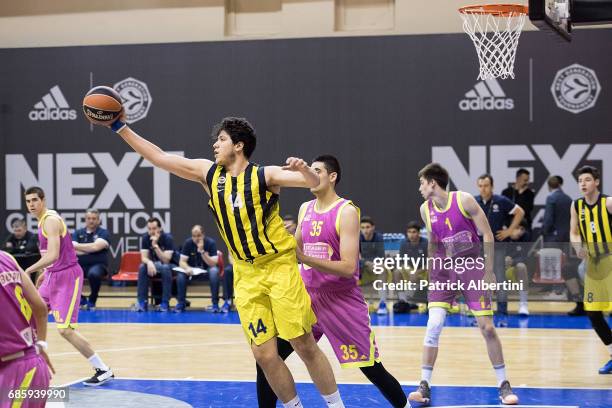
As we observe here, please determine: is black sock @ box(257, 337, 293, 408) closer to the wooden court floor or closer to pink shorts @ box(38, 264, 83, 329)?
the wooden court floor

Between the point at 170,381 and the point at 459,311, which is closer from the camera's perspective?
the point at 170,381

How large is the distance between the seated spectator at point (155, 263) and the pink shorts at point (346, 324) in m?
7.88

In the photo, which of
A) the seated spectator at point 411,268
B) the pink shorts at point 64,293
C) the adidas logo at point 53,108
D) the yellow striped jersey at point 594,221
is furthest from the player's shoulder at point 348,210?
the adidas logo at point 53,108

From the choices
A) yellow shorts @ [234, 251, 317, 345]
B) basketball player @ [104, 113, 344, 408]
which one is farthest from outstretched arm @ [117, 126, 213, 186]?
yellow shorts @ [234, 251, 317, 345]

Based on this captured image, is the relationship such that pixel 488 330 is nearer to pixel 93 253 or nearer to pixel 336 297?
pixel 336 297

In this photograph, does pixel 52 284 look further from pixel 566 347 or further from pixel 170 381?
pixel 566 347

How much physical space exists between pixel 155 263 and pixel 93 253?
1082mm

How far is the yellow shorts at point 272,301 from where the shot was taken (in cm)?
527

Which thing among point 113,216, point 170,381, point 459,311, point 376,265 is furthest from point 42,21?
point 170,381

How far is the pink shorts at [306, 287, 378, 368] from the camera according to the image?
596cm

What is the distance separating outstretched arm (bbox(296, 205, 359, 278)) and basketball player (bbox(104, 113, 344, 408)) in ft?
0.73

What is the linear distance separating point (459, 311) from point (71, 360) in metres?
6.03

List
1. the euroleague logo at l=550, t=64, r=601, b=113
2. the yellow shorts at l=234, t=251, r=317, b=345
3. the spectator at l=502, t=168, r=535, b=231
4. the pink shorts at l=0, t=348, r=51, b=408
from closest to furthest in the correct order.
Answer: the pink shorts at l=0, t=348, r=51, b=408 < the yellow shorts at l=234, t=251, r=317, b=345 < the spectator at l=502, t=168, r=535, b=231 < the euroleague logo at l=550, t=64, r=601, b=113

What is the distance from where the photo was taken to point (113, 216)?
52.8 ft
